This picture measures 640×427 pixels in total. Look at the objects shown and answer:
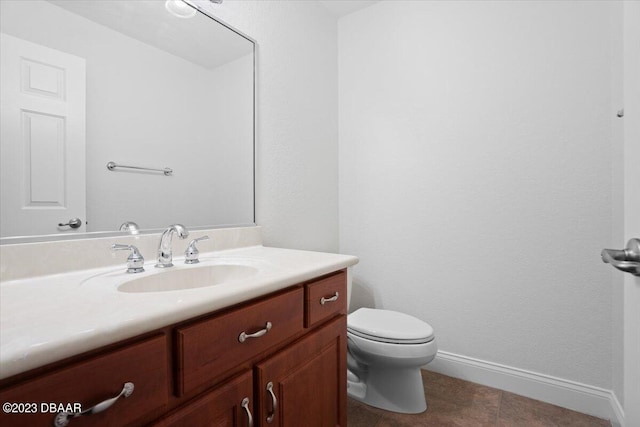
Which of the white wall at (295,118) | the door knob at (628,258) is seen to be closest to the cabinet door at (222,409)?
the door knob at (628,258)

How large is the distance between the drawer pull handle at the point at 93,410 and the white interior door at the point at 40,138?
2.17ft

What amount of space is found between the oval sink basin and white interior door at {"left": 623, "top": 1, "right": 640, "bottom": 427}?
2.99ft

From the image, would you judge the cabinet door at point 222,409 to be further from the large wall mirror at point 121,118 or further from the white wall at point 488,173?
the white wall at point 488,173

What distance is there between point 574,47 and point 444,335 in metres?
1.69

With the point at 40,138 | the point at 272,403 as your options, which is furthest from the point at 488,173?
the point at 40,138

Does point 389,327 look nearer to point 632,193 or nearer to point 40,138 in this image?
point 632,193

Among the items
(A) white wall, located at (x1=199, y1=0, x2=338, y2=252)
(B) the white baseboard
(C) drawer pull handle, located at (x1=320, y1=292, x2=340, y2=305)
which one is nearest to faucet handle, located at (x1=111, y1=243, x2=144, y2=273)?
(C) drawer pull handle, located at (x1=320, y1=292, x2=340, y2=305)

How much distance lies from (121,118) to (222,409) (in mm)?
1001

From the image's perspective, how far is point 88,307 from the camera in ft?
1.94

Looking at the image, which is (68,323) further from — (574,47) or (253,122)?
(574,47)

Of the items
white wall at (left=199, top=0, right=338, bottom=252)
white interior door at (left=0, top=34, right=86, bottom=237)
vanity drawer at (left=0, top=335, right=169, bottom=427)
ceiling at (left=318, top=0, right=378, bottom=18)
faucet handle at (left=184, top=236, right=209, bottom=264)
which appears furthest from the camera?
ceiling at (left=318, top=0, right=378, bottom=18)

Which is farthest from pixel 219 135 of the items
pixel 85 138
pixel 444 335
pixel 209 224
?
pixel 444 335

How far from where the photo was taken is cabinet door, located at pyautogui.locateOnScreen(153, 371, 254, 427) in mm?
601

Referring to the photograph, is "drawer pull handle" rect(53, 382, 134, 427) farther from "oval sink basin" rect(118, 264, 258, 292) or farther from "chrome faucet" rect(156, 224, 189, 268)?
"chrome faucet" rect(156, 224, 189, 268)
